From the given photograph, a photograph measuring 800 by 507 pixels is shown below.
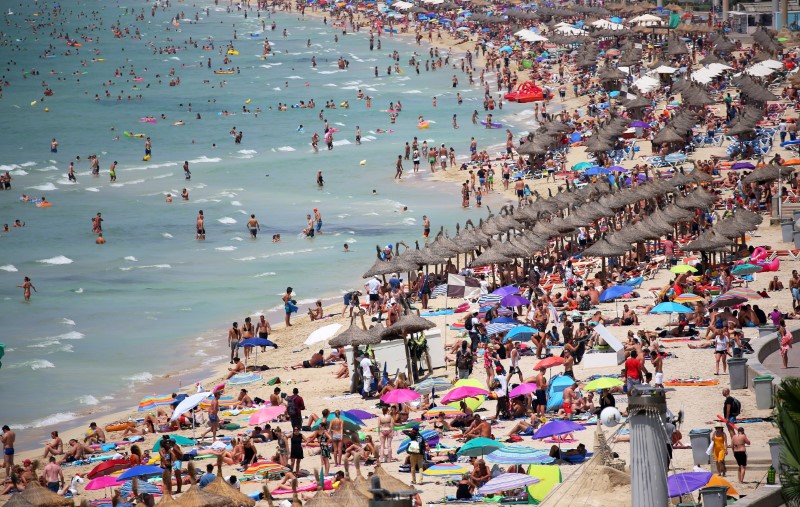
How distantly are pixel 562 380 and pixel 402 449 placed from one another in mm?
3071

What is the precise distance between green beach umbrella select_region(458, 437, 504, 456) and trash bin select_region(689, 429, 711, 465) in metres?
2.48

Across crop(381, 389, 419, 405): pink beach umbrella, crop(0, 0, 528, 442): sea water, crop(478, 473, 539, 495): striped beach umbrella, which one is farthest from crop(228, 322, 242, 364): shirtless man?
crop(478, 473, 539, 495): striped beach umbrella

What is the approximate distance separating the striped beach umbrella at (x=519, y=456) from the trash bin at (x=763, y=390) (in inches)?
127

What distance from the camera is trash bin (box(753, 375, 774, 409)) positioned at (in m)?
16.5

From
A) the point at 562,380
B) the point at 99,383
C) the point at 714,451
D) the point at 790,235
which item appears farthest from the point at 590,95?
the point at 714,451

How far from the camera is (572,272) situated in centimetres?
2841

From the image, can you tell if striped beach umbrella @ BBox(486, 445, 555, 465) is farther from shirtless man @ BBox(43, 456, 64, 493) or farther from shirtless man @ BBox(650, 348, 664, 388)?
shirtless man @ BBox(43, 456, 64, 493)

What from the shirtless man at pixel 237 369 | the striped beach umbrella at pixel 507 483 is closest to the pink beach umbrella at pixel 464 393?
the striped beach umbrella at pixel 507 483

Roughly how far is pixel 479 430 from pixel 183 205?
30883mm

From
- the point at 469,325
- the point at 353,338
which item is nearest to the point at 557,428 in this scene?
the point at 353,338

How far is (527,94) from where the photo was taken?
58094mm

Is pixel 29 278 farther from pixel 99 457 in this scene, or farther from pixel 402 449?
pixel 402 449

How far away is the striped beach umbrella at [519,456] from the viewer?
15.2 m

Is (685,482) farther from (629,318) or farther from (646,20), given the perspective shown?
(646,20)
